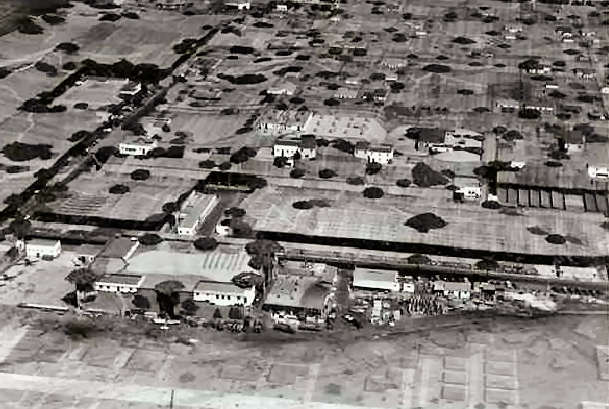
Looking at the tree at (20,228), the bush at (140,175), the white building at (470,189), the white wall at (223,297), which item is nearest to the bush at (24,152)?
the bush at (140,175)

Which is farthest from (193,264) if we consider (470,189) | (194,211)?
(470,189)

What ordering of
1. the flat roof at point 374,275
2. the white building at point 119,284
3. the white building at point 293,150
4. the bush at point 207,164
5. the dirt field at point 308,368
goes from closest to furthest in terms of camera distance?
1. the dirt field at point 308,368
2. the white building at point 119,284
3. the flat roof at point 374,275
4. the bush at point 207,164
5. the white building at point 293,150

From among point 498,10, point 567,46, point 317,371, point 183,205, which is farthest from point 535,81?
point 317,371

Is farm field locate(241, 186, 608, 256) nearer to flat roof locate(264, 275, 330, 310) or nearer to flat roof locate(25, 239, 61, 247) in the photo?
flat roof locate(264, 275, 330, 310)

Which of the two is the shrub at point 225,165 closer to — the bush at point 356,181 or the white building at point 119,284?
the bush at point 356,181

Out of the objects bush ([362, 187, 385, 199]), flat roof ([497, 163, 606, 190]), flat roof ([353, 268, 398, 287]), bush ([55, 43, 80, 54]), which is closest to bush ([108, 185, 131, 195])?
bush ([362, 187, 385, 199])

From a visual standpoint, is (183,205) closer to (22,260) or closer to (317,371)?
(22,260)
